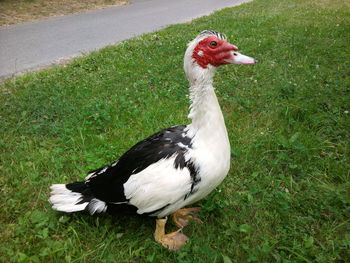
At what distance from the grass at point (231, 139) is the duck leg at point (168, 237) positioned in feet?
0.19

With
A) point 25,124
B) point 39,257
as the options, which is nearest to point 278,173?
Answer: point 39,257

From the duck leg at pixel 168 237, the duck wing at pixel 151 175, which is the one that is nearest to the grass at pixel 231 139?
the duck leg at pixel 168 237

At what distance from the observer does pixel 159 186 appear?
2.10 m

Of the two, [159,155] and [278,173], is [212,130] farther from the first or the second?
[278,173]

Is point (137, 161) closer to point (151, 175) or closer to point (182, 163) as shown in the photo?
point (151, 175)

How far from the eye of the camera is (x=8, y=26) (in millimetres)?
9195

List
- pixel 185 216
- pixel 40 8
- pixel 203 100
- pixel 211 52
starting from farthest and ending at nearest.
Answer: pixel 40 8
pixel 185 216
pixel 203 100
pixel 211 52

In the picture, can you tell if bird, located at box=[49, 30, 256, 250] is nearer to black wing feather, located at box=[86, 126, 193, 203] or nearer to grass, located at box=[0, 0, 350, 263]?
black wing feather, located at box=[86, 126, 193, 203]

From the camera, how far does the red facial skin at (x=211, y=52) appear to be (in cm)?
205

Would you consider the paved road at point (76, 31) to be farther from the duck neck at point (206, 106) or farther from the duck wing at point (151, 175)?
the duck neck at point (206, 106)

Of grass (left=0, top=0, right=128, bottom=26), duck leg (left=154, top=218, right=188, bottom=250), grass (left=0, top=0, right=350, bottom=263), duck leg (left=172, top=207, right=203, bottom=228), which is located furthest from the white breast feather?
grass (left=0, top=0, right=128, bottom=26)

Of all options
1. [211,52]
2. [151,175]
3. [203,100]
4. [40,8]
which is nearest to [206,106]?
[203,100]

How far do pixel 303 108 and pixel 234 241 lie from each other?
2.15m

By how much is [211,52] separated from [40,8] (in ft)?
39.9
